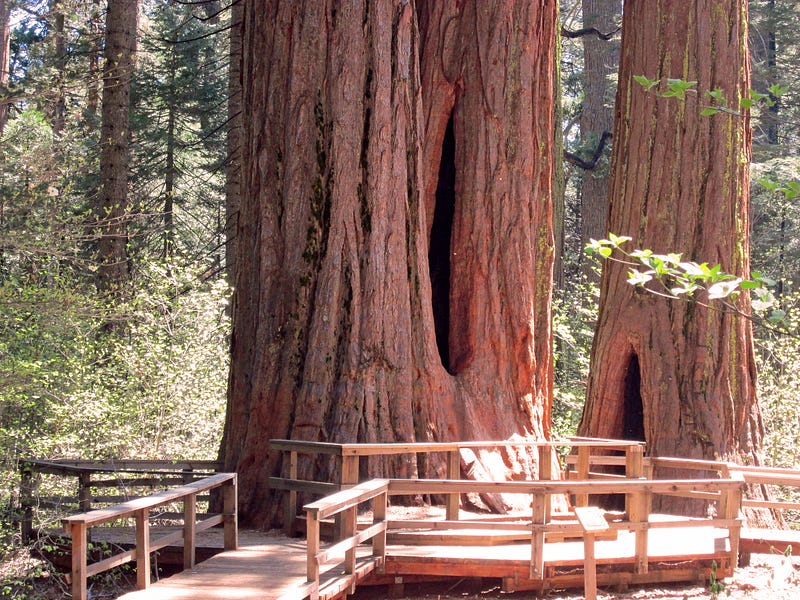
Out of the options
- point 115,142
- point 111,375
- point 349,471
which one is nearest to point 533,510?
point 349,471

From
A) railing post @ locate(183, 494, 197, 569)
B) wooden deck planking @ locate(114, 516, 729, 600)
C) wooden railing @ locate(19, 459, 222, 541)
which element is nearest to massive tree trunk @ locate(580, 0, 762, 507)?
wooden deck planking @ locate(114, 516, 729, 600)

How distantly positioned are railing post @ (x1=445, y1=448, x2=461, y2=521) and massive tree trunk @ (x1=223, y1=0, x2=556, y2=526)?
37 centimetres

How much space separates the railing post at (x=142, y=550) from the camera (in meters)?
6.20

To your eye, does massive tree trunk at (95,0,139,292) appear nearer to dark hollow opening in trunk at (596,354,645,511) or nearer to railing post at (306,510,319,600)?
dark hollow opening in trunk at (596,354,645,511)

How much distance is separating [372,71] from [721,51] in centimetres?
450

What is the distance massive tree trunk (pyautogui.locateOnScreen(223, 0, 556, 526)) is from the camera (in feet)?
28.9

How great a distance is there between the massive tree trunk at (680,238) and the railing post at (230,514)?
5206 mm

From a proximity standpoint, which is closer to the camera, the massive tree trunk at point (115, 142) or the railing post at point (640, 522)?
the railing post at point (640, 522)

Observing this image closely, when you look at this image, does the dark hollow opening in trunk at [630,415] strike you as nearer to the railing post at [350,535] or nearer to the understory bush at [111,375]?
the understory bush at [111,375]

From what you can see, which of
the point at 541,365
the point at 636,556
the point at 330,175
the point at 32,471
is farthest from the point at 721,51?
the point at 32,471

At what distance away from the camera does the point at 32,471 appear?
8.59 m

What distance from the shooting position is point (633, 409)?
467 inches

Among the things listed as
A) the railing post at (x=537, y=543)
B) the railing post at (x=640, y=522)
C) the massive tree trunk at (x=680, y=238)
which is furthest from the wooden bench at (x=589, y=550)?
the massive tree trunk at (x=680, y=238)

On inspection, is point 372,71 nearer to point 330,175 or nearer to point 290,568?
point 330,175
